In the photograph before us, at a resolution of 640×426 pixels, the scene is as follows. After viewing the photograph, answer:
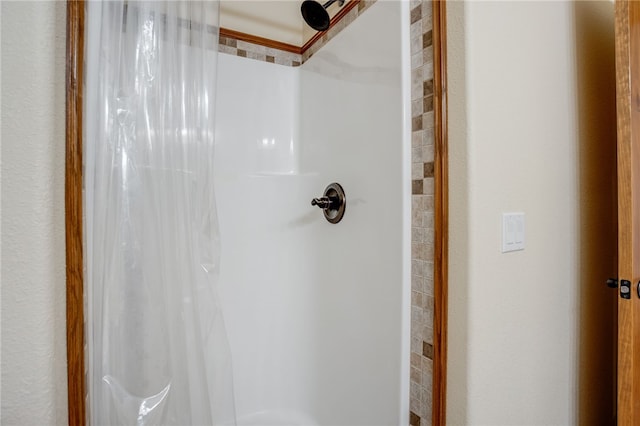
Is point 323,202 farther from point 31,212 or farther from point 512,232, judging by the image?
point 31,212

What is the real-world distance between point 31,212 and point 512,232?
1.03 m

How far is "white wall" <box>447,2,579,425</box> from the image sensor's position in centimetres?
80

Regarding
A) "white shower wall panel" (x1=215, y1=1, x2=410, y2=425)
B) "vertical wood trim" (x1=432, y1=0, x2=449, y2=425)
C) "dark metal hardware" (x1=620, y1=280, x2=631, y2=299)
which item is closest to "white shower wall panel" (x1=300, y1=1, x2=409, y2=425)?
"white shower wall panel" (x1=215, y1=1, x2=410, y2=425)

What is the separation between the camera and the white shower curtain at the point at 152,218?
24.7 inches

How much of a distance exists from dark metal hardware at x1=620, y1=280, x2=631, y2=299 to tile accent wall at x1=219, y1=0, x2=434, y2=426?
0.57 metres

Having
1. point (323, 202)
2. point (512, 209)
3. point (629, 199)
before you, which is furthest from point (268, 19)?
point (629, 199)

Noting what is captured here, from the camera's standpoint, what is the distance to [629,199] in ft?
3.03

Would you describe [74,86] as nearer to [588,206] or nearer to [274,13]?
[274,13]

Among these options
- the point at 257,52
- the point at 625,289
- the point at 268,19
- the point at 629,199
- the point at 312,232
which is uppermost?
the point at 268,19

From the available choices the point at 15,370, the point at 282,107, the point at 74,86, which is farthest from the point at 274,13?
the point at 15,370

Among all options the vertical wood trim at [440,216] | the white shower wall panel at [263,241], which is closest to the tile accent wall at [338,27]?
the white shower wall panel at [263,241]

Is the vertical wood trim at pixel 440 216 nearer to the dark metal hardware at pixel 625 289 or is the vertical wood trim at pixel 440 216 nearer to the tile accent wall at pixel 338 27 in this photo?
the tile accent wall at pixel 338 27

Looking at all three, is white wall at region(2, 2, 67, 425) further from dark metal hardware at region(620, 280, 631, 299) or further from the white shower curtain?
dark metal hardware at region(620, 280, 631, 299)

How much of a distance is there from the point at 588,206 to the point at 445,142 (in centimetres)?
70
